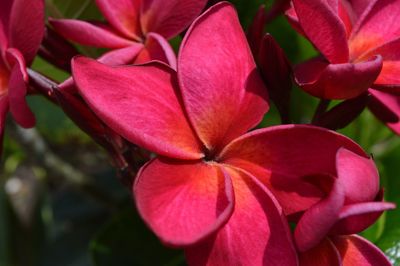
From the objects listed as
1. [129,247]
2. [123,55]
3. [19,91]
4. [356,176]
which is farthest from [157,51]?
[129,247]

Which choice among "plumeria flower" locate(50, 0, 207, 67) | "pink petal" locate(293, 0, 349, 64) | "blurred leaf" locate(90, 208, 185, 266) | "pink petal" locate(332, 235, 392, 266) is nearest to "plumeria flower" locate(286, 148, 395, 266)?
"pink petal" locate(332, 235, 392, 266)

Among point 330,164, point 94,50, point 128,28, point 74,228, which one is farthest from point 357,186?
point 74,228

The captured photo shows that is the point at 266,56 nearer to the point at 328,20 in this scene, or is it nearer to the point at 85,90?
the point at 328,20

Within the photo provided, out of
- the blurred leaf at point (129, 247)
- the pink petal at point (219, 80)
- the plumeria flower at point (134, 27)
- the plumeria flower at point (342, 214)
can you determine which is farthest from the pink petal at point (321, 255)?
the blurred leaf at point (129, 247)

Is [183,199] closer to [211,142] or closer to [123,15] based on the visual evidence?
[211,142]

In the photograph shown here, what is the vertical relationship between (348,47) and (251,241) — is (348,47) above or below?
above

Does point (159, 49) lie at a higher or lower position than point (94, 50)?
higher
